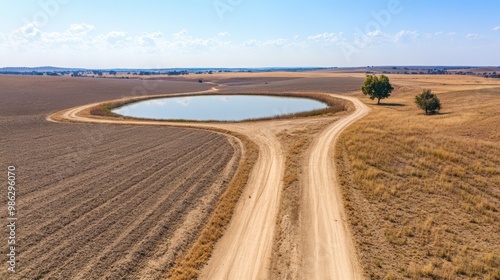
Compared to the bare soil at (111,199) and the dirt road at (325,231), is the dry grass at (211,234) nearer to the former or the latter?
the bare soil at (111,199)

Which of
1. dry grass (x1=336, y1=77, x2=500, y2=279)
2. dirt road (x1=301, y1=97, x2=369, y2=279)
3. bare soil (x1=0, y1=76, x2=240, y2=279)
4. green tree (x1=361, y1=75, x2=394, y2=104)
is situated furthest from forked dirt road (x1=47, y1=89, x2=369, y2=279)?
green tree (x1=361, y1=75, x2=394, y2=104)

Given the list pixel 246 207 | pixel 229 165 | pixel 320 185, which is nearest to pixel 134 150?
pixel 229 165

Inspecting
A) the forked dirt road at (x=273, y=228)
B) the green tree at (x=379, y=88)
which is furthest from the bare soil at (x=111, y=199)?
the green tree at (x=379, y=88)

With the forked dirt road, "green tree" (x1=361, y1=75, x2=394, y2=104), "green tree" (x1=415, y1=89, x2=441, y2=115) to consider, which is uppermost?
"green tree" (x1=361, y1=75, x2=394, y2=104)

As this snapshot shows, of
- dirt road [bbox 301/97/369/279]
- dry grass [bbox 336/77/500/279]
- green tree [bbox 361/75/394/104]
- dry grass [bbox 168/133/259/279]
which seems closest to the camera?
dry grass [bbox 168/133/259/279]

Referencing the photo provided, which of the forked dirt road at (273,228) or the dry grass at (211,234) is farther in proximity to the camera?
the forked dirt road at (273,228)

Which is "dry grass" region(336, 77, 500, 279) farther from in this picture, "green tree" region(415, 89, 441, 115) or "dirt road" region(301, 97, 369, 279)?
"green tree" region(415, 89, 441, 115)
